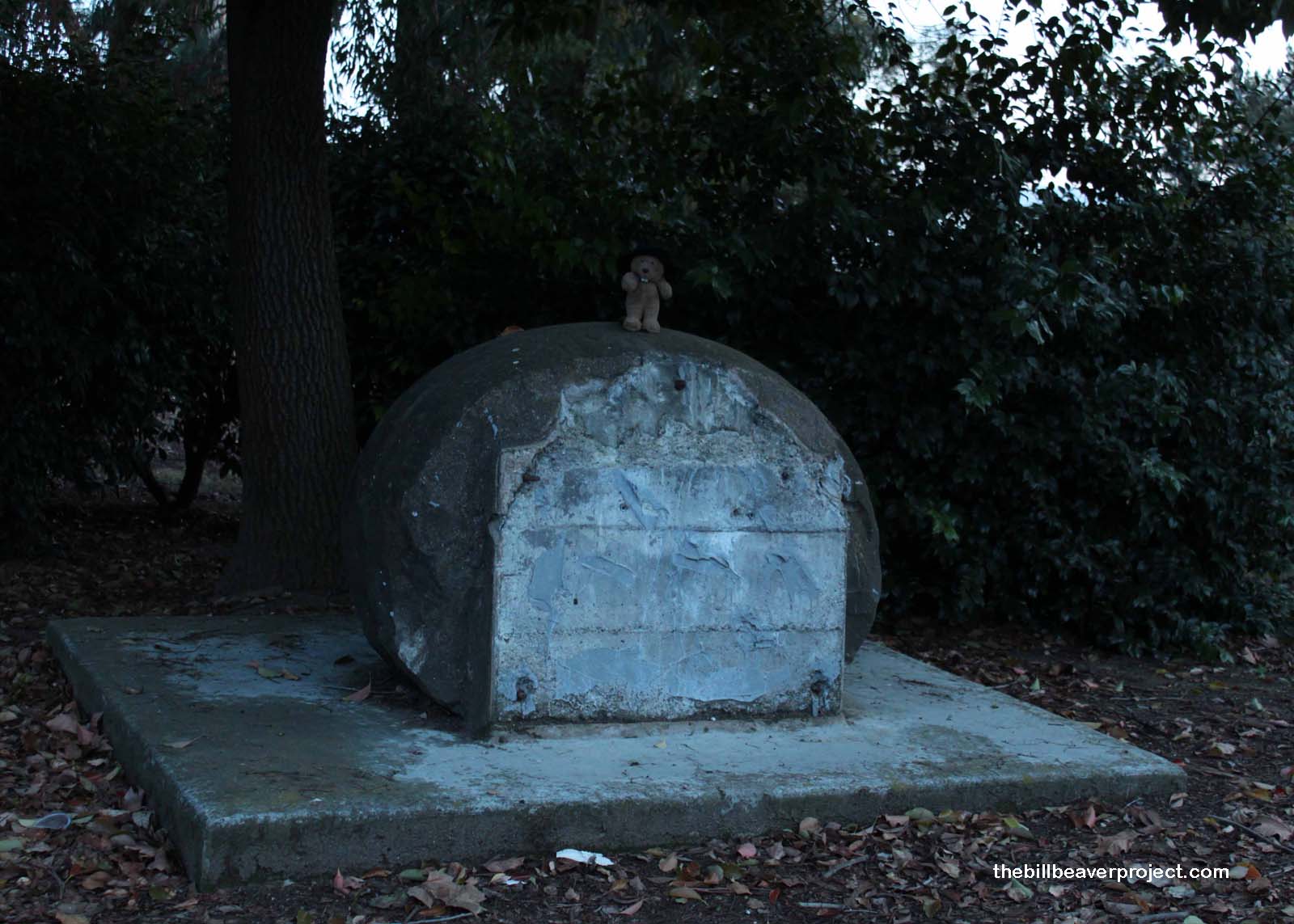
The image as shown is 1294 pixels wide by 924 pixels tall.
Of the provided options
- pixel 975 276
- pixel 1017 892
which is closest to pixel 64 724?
pixel 1017 892

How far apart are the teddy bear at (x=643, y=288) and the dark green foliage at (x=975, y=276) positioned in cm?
176

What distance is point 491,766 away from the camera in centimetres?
422

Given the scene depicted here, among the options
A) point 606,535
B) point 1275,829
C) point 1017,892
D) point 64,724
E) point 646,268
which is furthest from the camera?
point 646,268

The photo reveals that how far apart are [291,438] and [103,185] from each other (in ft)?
8.62

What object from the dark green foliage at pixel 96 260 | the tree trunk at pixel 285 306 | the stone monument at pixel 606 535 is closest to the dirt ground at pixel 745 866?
the stone monument at pixel 606 535

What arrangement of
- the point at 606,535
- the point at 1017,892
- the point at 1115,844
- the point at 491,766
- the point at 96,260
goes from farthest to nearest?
the point at 96,260 → the point at 606,535 → the point at 491,766 → the point at 1115,844 → the point at 1017,892

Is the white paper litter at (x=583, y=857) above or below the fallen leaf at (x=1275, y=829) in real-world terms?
below

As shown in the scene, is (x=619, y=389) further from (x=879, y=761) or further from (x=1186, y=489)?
(x=1186, y=489)

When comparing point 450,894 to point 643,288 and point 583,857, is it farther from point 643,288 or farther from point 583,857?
point 643,288

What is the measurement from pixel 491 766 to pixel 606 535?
931mm

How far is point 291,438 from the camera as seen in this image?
274 inches

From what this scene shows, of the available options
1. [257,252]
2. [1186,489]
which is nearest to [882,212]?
[1186,489]

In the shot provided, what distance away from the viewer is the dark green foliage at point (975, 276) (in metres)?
7.02

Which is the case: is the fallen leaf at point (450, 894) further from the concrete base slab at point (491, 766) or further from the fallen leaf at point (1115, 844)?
the fallen leaf at point (1115, 844)
